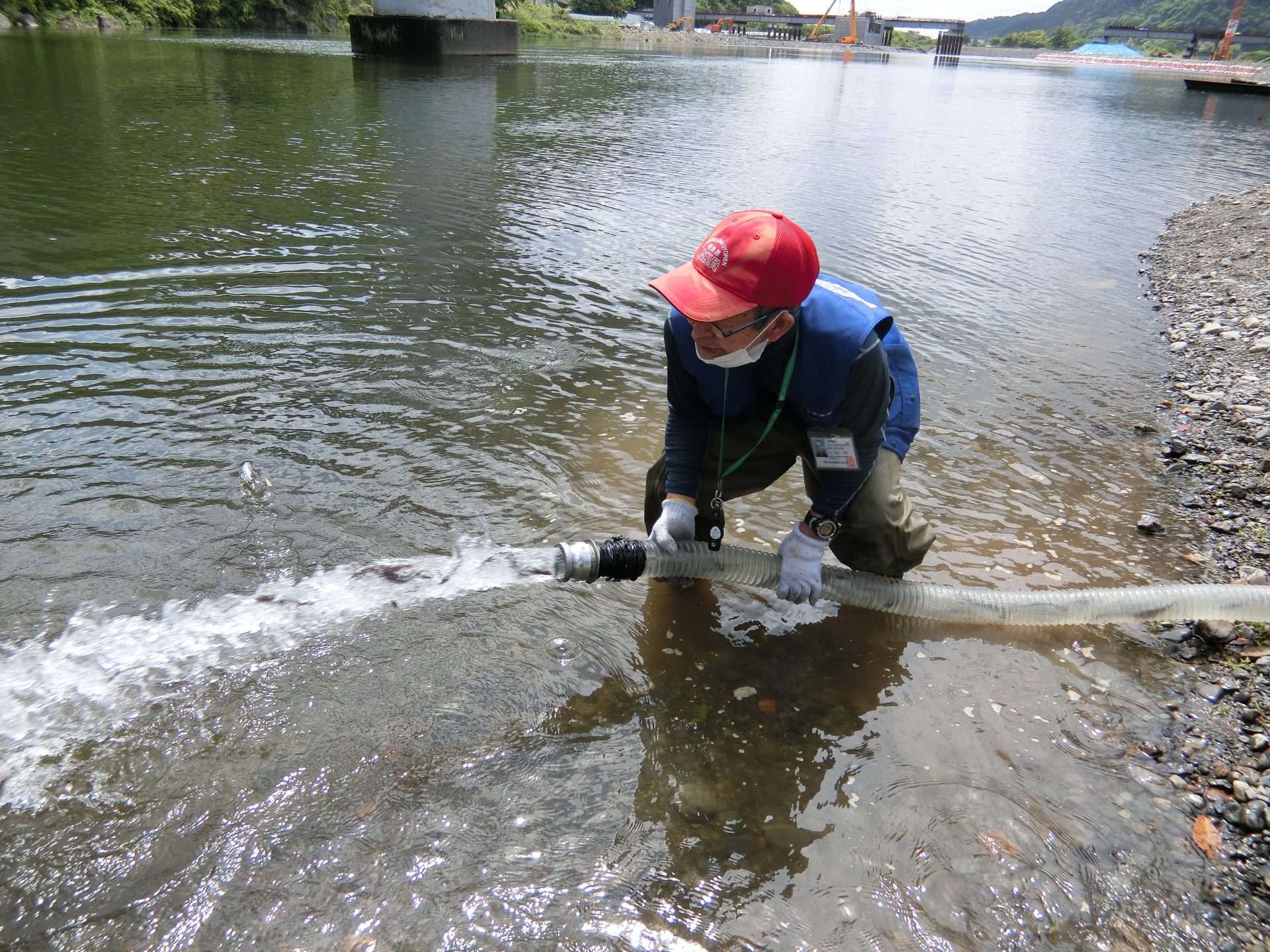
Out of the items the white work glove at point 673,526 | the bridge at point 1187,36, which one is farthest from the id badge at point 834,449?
the bridge at point 1187,36

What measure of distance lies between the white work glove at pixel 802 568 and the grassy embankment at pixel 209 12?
45175 mm

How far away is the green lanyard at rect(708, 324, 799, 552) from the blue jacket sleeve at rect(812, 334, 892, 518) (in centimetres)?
23

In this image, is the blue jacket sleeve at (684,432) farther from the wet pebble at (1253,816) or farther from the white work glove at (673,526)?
the wet pebble at (1253,816)

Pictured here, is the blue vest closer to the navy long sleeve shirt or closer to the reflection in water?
the navy long sleeve shirt

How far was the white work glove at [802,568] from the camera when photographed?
3.21 metres

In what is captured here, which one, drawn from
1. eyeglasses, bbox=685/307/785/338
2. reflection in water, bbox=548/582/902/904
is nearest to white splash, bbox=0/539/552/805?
reflection in water, bbox=548/582/902/904

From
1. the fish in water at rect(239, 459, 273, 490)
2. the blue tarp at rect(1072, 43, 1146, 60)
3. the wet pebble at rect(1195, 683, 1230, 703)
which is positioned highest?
the blue tarp at rect(1072, 43, 1146, 60)

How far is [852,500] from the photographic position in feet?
10.9

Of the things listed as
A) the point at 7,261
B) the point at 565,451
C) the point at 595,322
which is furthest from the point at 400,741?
the point at 7,261

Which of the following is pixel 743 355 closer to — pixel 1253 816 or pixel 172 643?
pixel 1253 816

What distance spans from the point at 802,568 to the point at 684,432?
0.76 m

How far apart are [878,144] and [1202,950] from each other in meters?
20.4

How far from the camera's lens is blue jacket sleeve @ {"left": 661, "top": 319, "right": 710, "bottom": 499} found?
3244 mm

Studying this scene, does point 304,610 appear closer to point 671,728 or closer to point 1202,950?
point 671,728
